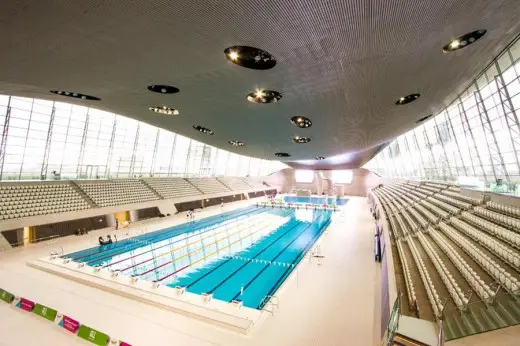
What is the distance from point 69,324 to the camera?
5562 mm

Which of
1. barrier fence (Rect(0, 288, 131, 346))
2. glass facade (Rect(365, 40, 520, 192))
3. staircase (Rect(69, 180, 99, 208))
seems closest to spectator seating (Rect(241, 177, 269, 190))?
staircase (Rect(69, 180, 99, 208))

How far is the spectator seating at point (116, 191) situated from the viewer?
664 inches

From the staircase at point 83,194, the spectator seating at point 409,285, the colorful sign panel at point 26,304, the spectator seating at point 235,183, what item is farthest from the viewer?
the spectator seating at point 235,183

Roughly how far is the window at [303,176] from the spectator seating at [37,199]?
32.7m

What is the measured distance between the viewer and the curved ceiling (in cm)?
292

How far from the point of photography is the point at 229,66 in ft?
15.1

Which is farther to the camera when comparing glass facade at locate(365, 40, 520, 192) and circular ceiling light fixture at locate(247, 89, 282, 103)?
glass facade at locate(365, 40, 520, 192)

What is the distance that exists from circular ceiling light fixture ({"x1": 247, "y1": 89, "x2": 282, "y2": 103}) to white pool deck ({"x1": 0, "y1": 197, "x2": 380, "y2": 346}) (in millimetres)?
5828

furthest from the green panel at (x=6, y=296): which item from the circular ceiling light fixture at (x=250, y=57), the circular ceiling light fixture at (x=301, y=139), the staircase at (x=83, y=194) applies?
the circular ceiling light fixture at (x=301, y=139)

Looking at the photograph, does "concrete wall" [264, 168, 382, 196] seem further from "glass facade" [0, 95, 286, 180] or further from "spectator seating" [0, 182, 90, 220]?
"spectator seating" [0, 182, 90, 220]

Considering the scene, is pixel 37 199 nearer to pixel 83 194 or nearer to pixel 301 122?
pixel 83 194

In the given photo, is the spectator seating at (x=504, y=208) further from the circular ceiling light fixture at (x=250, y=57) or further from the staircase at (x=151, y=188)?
the staircase at (x=151, y=188)

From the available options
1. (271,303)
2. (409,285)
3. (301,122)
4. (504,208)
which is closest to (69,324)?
(271,303)

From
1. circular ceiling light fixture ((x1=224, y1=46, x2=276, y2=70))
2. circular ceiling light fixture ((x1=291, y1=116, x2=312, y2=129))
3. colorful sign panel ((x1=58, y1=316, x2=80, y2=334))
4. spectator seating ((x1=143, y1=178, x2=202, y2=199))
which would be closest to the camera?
circular ceiling light fixture ((x1=224, y1=46, x2=276, y2=70))
